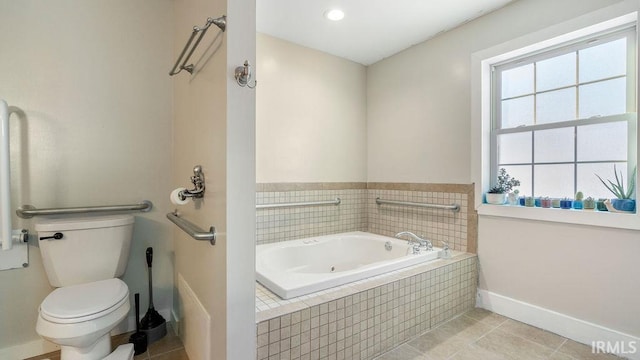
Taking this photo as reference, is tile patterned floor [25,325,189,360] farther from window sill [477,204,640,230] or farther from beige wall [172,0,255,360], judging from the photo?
window sill [477,204,640,230]

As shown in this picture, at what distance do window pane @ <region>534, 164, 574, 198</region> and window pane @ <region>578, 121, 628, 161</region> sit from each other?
0.12 m

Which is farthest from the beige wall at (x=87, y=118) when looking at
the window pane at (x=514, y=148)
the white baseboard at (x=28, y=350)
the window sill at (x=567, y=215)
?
the window pane at (x=514, y=148)

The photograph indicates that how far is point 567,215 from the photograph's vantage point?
5.99 feet

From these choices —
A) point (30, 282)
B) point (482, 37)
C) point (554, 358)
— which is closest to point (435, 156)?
point (482, 37)

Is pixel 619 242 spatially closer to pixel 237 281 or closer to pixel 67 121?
pixel 237 281

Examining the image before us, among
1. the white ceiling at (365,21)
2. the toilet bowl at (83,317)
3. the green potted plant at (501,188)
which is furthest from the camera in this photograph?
the green potted plant at (501,188)

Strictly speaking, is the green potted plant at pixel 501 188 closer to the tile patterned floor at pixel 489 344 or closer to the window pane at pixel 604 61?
the window pane at pixel 604 61

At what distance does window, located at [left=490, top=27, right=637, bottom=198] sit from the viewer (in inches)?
68.1

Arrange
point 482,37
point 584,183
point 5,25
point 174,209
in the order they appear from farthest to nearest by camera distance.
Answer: point 482,37 < point 174,209 < point 584,183 < point 5,25

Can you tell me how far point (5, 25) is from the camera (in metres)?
1.59

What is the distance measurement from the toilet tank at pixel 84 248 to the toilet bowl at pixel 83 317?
135 millimetres

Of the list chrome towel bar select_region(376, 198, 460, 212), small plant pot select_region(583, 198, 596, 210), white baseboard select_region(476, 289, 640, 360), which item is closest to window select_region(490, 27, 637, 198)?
small plant pot select_region(583, 198, 596, 210)

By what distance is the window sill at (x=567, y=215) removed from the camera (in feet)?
5.27

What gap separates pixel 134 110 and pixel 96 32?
1.71ft
